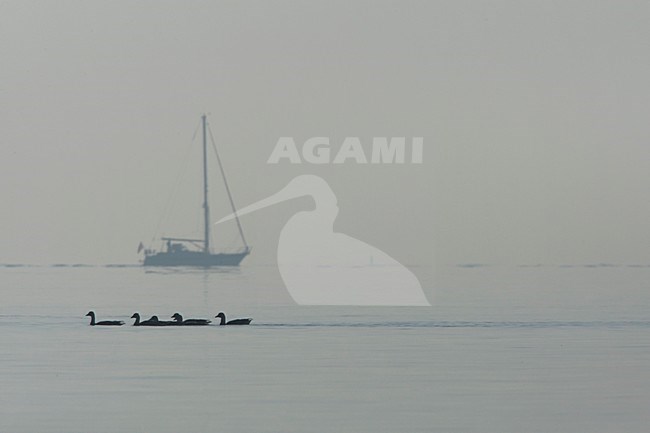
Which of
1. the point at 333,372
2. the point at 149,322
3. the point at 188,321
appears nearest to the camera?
the point at 333,372

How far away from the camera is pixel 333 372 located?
1395 cm

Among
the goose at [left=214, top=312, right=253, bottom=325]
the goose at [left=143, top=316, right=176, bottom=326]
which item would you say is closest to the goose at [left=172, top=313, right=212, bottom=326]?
the goose at [left=143, top=316, right=176, bottom=326]

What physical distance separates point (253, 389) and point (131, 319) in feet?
28.9

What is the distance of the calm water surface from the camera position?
A: 436 inches

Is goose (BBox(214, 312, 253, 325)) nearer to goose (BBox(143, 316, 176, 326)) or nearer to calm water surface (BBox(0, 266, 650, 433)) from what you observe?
calm water surface (BBox(0, 266, 650, 433))

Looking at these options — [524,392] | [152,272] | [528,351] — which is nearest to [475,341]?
[528,351]

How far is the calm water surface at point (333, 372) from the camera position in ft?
36.3

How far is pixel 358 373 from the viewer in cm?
1391

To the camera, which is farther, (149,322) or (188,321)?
(188,321)

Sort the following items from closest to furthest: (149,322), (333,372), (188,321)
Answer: (333,372), (149,322), (188,321)

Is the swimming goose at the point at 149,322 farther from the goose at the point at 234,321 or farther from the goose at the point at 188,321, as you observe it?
the goose at the point at 234,321

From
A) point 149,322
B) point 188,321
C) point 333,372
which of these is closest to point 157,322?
point 149,322

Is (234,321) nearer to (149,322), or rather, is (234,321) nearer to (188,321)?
(188,321)

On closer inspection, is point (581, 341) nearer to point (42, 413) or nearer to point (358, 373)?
point (358, 373)
